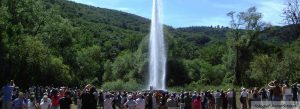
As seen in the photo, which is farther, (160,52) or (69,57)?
(69,57)

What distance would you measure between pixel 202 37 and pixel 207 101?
164 m

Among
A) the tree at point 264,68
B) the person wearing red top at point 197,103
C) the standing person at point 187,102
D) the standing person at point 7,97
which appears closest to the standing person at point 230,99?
the standing person at point 187,102

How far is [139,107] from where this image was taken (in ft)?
83.4

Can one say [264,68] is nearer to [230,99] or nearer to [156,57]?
[156,57]

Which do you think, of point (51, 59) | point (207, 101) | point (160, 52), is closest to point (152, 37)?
point (160, 52)

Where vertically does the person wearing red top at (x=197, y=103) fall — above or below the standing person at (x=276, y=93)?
below

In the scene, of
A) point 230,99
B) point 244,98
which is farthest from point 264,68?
point 244,98

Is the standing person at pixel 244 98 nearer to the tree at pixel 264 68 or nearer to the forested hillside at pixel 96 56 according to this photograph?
the forested hillside at pixel 96 56

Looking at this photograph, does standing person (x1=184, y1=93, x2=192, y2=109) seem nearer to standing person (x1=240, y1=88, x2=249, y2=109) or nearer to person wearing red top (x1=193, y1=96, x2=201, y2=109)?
person wearing red top (x1=193, y1=96, x2=201, y2=109)

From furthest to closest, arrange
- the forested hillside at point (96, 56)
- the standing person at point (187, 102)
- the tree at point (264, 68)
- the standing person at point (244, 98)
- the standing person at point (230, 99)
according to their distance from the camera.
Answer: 1. the tree at point (264, 68)
2. the forested hillside at point (96, 56)
3. the standing person at point (230, 99)
4. the standing person at point (244, 98)
5. the standing person at point (187, 102)

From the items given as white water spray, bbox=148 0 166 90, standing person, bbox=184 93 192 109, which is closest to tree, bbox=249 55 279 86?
white water spray, bbox=148 0 166 90

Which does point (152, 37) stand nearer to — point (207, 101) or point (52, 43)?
point (52, 43)

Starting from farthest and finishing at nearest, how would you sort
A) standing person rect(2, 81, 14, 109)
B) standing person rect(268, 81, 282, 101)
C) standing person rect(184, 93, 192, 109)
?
standing person rect(184, 93, 192, 109), standing person rect(268, 81, 282, 101), standing person rect(2, 81, 14, 109)

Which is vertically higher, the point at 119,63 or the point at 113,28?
the point at 113,28
